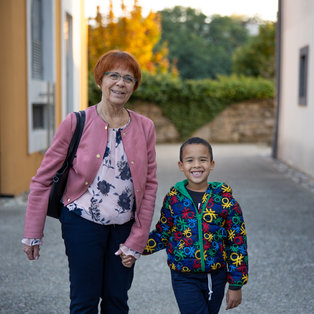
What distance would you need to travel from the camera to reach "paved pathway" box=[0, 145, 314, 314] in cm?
423

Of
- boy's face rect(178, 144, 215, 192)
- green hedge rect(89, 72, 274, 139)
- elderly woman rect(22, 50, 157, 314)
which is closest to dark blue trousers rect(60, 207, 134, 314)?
elderly woman rect(22, 50, 157, 314)

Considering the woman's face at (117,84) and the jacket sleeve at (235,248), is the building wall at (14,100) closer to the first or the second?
the woman's face at (117,84)

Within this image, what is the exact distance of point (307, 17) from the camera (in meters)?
12.5

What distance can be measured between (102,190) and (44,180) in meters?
0.27

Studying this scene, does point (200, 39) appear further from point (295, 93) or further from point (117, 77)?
point (117, 77)

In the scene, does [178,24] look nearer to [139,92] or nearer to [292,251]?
[139,92]

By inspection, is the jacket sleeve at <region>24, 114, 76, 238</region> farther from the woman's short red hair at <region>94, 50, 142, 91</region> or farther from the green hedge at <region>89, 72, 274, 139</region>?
the green hedge at <region>89, 72, 274, 139</region>

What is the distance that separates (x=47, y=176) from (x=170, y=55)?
56.5 m

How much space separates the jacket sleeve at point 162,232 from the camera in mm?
2939

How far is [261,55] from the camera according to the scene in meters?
31.6

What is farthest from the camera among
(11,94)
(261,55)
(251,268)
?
(261,55)

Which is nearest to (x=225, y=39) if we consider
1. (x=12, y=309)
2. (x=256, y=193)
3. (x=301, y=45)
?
(x=301, y=45)

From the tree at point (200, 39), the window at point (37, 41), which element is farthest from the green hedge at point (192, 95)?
the tree at point (200, 39)

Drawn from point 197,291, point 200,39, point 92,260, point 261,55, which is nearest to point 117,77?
point 92,260
